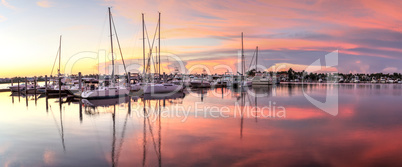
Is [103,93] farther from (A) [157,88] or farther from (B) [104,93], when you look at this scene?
(A) [157,88]

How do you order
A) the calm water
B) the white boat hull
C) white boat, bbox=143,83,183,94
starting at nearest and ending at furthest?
the calm water < the white boat hull < white boat, bbox=143,83,183,94

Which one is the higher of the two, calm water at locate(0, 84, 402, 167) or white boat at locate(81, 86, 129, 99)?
white boat at locate(81, 86, 129, 99)

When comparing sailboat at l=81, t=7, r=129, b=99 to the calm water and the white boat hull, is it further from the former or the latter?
the calm water

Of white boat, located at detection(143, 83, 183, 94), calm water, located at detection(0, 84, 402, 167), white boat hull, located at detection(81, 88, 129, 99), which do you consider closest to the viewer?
calm water, located at detection(0, 84, 402, 167)

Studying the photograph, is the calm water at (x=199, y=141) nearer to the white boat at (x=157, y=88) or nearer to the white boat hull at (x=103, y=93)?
the white boat hull at (x=103, y=93)

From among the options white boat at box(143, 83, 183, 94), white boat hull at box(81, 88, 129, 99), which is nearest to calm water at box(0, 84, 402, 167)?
white boat hull at box(81, 88, 129, 99)

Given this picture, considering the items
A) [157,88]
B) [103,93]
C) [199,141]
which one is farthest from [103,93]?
[199,141]

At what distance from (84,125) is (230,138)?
960cm

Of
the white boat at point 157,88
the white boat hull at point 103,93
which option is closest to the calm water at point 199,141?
the white boat hull at point 103,93

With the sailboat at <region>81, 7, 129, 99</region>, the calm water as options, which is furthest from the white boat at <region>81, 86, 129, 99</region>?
the calm water

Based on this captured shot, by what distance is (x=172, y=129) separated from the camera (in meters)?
15.7

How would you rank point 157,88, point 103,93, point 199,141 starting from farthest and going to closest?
point 157,88, point 103,93, point 199,141

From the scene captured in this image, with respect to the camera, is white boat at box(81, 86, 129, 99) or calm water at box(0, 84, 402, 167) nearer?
calm water at box(0, 84, 402, 167)

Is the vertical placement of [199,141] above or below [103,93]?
below
